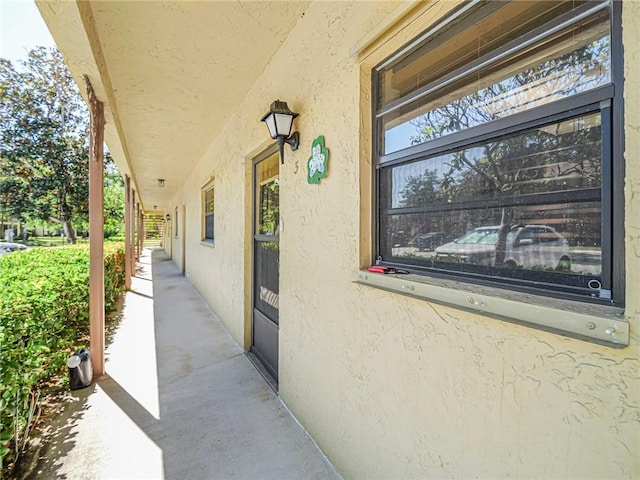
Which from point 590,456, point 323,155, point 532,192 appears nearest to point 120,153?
point 323,155

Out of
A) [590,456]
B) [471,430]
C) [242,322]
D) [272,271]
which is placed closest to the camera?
[590,456]

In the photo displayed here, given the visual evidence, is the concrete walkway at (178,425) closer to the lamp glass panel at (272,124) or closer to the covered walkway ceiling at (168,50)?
the lamp glass panel at (272,124)

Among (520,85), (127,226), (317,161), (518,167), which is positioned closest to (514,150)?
(518,167)

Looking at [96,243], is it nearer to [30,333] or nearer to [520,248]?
[30,333]

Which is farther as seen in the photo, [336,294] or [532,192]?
[336,294]

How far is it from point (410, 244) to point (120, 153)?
5.28 metres

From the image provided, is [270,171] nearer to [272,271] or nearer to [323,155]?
[272,271]

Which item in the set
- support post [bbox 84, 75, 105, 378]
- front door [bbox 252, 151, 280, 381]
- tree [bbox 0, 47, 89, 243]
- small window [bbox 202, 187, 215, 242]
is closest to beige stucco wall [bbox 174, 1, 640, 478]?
front door [bbox 252, 151, 280, 381]

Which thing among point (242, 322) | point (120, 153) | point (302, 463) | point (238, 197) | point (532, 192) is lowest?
point (302, 463)

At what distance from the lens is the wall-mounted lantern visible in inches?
86.0

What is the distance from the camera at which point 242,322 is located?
3576 millimetres

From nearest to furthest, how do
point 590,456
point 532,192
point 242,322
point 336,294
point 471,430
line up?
point 590,456 < point 532,192 < point 471,430 < point 336,294 < point 242,322

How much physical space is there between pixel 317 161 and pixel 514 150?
118 centimetres

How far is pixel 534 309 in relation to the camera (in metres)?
0.85
